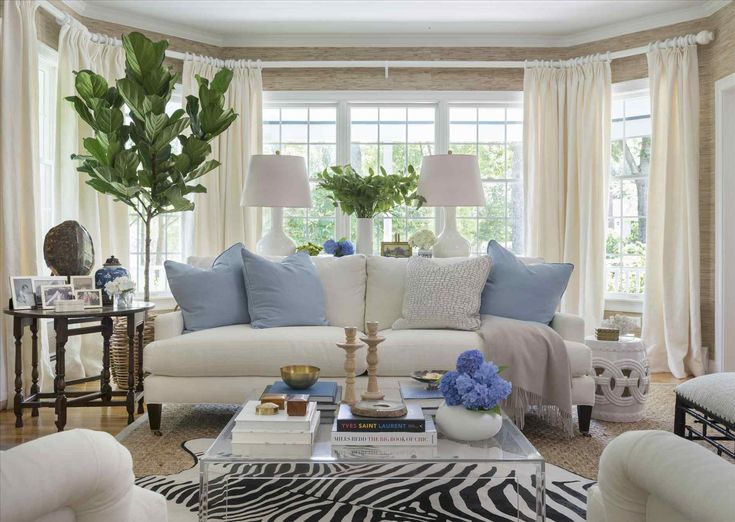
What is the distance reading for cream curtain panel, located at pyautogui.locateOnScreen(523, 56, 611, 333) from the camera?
566cm

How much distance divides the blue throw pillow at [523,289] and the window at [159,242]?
3080 mm

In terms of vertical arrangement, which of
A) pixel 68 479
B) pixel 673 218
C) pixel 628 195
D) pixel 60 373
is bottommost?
pixel 60 373

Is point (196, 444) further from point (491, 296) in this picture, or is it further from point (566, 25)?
point (566, 25)

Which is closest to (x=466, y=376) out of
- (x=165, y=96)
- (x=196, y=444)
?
(x=196, y=444)

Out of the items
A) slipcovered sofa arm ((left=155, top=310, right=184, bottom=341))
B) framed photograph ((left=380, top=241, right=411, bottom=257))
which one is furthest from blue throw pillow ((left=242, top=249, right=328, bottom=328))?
framed photograph ((left=380, top=241, right=411, bottom=257))

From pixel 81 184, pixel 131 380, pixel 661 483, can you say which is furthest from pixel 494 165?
pixel 661 483

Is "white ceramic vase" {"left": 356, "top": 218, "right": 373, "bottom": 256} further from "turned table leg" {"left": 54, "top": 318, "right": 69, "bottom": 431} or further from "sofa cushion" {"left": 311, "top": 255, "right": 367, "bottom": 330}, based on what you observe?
"turned table leg" {"left": 54, "top": 318, "right": 69, "bottom": 431}

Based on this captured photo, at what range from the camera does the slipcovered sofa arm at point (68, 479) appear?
1090mm

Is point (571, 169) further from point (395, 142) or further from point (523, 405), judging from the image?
point (523, 405)

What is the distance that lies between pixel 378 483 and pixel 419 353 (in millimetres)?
828

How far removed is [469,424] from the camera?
2.06 m

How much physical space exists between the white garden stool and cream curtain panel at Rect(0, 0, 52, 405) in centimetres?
335

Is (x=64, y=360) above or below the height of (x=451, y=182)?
below

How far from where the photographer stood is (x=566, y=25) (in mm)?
5758
